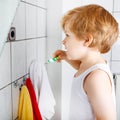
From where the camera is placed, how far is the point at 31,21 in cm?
108

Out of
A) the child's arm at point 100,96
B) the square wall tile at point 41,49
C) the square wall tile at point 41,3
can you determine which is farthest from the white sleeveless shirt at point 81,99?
the square wall tile at point 41,3

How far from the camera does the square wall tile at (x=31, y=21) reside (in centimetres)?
102

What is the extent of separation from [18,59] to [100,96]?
0.40 metres

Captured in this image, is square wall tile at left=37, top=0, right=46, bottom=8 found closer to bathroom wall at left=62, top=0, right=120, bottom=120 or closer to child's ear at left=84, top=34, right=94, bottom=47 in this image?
bathroom wall at left=62, top=0, right=120, bottom=120

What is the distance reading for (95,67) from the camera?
80 cm

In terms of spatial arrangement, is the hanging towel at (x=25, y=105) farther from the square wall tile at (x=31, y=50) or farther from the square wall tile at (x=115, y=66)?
the square wall tile at (x=115, y=66)

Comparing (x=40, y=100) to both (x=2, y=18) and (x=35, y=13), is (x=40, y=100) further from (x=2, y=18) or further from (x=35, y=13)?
(x=2, y=18)

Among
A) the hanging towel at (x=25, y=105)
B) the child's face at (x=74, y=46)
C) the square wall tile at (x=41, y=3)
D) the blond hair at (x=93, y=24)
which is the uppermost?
the square wall tile at (x=41, y=3)

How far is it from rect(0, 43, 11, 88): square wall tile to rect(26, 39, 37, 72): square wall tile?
0.20m

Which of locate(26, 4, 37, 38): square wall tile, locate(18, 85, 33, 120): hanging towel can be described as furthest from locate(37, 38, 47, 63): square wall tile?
locate(18, 85, 33, 120): hanging towel

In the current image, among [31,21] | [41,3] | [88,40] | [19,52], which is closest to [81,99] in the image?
[88,40]

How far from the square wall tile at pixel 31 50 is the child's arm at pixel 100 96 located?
40cm

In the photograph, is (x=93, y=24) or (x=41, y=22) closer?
(x=93, y=24)

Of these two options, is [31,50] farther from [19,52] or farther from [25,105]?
[25,105]
